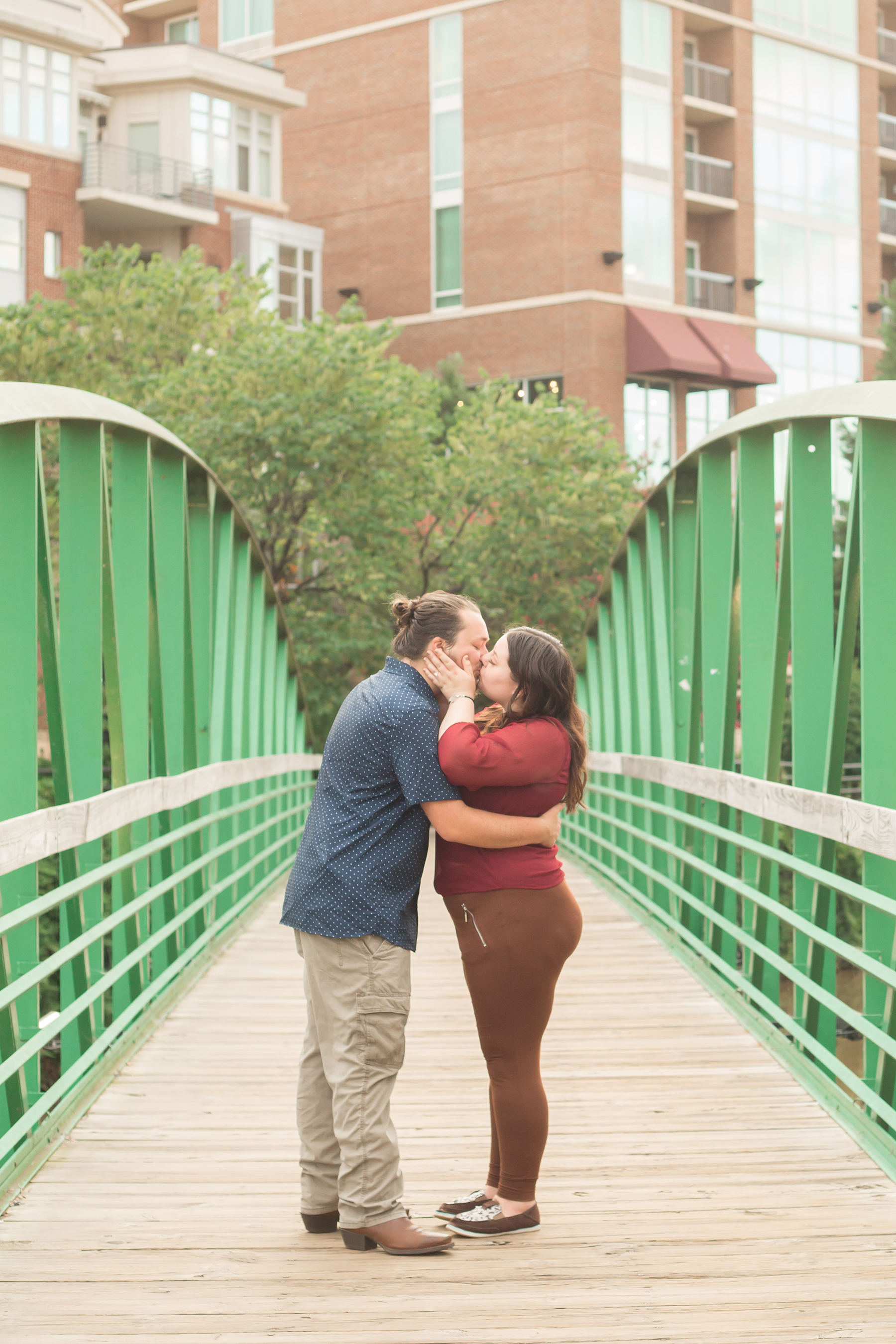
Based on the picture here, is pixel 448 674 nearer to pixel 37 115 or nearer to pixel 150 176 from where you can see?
pixel 37 115

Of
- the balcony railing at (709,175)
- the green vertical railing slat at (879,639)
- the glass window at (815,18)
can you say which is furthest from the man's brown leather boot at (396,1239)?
the glass window at (815,18)

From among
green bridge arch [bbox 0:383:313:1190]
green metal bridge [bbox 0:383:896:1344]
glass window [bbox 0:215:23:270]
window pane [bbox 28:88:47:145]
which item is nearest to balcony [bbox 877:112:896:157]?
window pane [bbox 28:88:47:145]

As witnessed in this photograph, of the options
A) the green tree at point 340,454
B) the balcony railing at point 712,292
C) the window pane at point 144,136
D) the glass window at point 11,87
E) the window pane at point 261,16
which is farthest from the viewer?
the window pane at point 261,16

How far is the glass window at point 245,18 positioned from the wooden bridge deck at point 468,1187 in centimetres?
3649

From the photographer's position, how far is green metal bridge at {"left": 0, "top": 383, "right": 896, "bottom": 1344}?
4188mm

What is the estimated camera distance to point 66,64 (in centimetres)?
2956

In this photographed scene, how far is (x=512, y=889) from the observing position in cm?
358

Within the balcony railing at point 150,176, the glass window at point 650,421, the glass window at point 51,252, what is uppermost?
the balcony railing at point 150,176

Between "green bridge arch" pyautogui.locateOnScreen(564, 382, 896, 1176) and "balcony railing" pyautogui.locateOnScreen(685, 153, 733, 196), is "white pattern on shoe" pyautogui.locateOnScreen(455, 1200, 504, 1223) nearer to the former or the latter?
"green bridge arch" pyautogui.locateOnScreen(564, 382, 896, 1176)

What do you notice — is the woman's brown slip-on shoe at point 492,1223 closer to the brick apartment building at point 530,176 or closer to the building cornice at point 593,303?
the brick apartment building at point 530,176

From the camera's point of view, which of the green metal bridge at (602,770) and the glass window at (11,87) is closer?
the green metal bridge at (602,770)

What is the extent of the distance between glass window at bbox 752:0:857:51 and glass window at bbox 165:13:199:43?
49.0 feet

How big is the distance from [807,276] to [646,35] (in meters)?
7.44

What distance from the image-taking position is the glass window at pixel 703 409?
111ft
